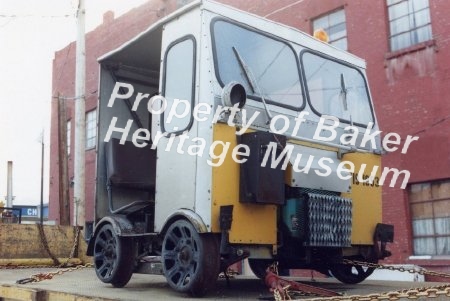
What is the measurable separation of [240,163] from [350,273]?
195 centimetres

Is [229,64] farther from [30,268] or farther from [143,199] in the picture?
[30,268]

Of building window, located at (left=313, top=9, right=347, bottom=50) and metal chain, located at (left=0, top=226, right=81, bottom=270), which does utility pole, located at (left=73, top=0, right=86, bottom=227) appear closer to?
metal chain, located at (left=0, top=226, right=81, bottom=270)

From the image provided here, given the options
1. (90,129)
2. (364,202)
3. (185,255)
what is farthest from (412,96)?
(90,129)

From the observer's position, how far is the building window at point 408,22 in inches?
443

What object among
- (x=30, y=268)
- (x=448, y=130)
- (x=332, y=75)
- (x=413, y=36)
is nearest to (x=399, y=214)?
(x=448, y=130)

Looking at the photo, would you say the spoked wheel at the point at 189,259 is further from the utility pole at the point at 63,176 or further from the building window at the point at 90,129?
the building window at the point at 90,129

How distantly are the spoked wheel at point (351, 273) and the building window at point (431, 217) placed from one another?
6.30m

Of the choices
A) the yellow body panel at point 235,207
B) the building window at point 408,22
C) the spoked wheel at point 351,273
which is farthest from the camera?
the building window at point 408,22

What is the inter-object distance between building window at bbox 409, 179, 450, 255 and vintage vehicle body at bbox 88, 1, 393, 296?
6133 millimetres

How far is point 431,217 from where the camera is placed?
35.6 ft

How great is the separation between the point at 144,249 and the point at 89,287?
1.71 ft

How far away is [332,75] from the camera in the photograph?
5.09m

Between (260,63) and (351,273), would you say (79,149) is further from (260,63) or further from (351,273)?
(260,63)

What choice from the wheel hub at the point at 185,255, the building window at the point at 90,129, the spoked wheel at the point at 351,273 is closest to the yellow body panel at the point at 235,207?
the wheel hub at the point at 185,255
